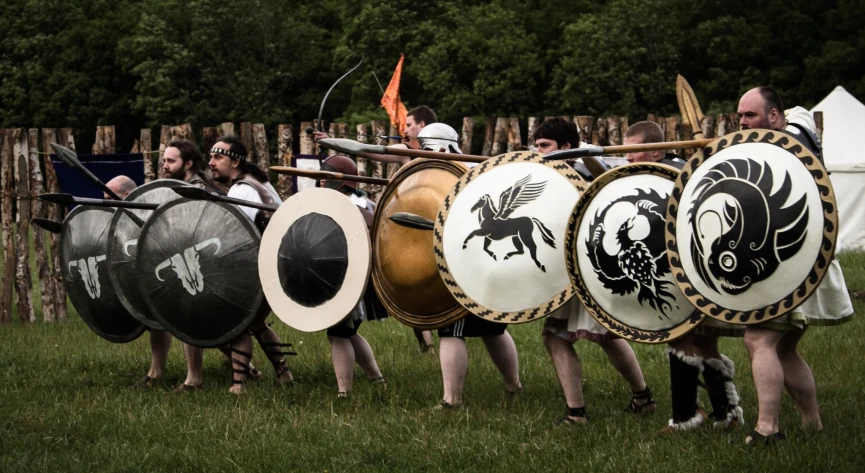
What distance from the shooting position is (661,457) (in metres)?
4.86

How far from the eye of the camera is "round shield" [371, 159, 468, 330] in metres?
5.87

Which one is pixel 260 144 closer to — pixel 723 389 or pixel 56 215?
pixel 56 215

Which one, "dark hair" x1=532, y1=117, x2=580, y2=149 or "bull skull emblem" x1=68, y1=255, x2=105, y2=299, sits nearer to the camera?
"dark hair" x1=532, y1=117, x2=580, y2=149

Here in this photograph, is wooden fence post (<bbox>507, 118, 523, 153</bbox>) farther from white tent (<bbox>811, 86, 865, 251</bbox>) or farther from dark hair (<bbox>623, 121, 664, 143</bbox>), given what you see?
white tent (<bbox>811, 86, 865, 251</bbox>)

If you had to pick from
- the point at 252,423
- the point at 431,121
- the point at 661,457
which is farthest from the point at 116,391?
the point at 661,457

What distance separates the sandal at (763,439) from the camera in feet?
15.9

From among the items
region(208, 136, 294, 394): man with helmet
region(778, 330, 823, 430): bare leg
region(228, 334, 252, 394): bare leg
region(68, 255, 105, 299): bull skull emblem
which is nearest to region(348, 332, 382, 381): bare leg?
region(208, 136, 294, 394): man with helmet

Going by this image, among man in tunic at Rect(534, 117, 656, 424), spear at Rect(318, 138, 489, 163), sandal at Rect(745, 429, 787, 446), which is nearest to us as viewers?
sandal at Rect(745, 429, 787, 446)

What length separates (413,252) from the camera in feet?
19.5

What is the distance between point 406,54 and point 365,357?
3360 centimetres

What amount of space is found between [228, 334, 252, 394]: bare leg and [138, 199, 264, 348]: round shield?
34 cm

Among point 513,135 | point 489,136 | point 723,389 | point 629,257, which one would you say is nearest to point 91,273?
point 629,257

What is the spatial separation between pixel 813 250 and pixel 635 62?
32.3 meters

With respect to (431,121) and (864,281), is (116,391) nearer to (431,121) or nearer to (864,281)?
(431,121)
